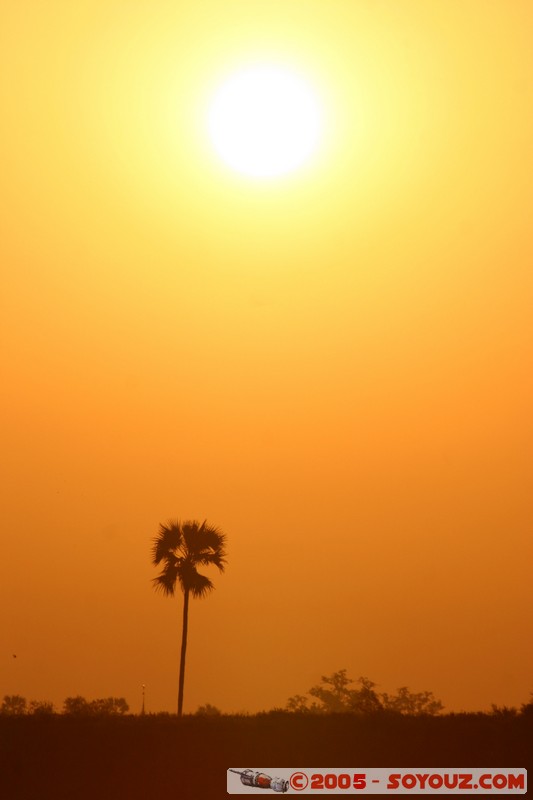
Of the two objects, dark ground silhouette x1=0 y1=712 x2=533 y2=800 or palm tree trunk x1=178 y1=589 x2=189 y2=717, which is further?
palm tree trunk x1=178 y1=589 x2=189 y2=717

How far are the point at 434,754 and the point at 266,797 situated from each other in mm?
5442

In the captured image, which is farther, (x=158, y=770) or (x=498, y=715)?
(x=498, y=715)

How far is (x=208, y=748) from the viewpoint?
30922mm

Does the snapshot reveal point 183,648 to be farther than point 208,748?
Yes

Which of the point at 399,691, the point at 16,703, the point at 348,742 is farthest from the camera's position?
the point at 399,691

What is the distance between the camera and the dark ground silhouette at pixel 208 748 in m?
29.8

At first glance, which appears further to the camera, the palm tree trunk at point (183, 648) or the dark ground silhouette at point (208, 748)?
the palm tree trunk at point (183, 648)

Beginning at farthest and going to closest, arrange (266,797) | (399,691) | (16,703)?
(399,691) < (16,703) < (266,797)

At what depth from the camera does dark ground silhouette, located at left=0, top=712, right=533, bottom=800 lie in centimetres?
2981

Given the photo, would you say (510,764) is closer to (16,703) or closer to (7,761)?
(7,761)

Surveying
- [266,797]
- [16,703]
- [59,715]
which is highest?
[16,703]

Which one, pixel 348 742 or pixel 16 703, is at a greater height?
pixel 16 703

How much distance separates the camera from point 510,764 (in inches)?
1264

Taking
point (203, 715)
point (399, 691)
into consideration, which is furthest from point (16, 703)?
point (203, 715)
